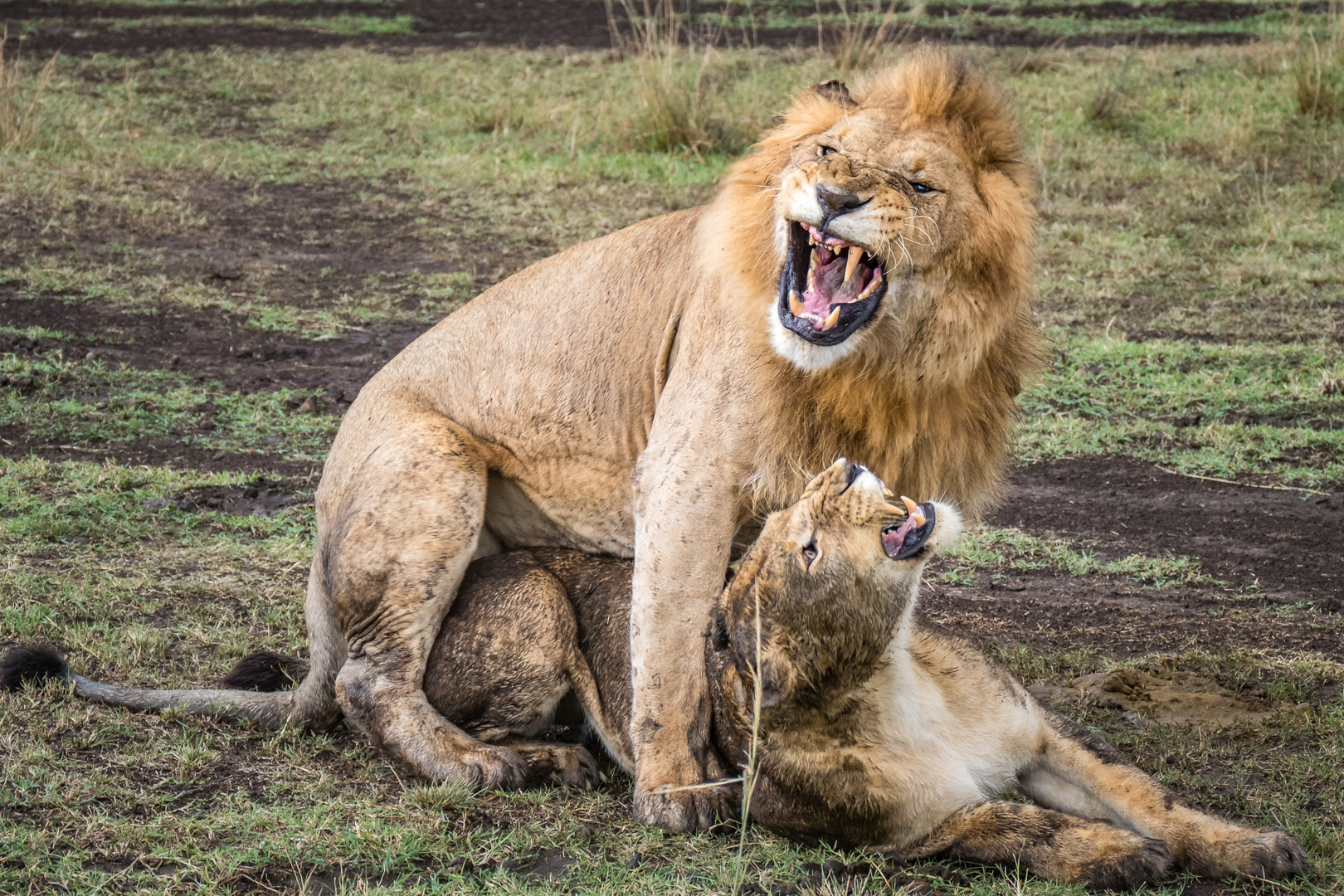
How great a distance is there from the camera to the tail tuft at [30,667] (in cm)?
395

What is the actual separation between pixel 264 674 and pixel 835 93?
2.35 meters

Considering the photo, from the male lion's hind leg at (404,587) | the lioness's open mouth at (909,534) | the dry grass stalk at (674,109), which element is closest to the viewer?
the lioness's open mouth at (909,534)

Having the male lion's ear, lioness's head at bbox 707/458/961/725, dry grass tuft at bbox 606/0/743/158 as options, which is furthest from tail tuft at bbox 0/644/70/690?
dry grass tuft at bbox 606/0/743/158

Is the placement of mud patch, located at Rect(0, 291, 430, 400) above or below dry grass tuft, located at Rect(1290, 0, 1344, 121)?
below

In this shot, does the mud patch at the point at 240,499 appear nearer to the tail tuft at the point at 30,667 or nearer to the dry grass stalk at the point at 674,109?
the tail tuft at the point at 30,667

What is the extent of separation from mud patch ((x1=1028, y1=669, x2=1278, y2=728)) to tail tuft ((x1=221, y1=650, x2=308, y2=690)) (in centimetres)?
224

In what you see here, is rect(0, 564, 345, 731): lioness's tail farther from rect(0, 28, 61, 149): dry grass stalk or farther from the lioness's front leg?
rect(0, 28, 61, 149): dry grass stalk

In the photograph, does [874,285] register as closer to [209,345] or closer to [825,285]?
[825,285]

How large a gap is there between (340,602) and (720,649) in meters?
1.17

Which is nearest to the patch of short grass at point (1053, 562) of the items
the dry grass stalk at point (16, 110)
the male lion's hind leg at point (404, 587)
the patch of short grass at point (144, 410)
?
the male lion's hind leg at point (404, 587)

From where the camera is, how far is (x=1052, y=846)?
3.09m

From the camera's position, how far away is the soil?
1468 centimetres

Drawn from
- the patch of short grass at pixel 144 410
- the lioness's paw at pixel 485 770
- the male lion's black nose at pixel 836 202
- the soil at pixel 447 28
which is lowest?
the lioness's paw at pixel 485 770

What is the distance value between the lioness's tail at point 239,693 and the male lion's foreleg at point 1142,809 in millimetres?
1941
